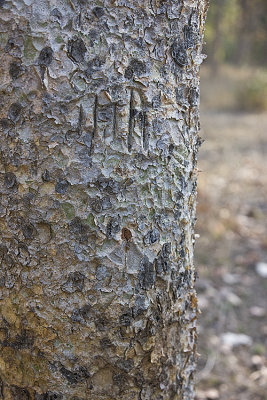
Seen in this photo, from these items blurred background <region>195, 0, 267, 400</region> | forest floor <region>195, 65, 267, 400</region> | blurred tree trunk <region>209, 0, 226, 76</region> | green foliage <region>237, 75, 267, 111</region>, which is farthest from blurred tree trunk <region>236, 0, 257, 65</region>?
forest floor <region>195, 65, 267, 400</region>

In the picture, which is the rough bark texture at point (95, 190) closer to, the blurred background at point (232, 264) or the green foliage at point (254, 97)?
the blurred background at point (232, 264)

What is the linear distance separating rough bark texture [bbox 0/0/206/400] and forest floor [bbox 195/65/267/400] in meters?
0.52

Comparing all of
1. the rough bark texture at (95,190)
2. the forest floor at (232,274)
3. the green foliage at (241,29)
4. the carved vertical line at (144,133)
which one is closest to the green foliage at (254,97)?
the green foliage at (241,29)

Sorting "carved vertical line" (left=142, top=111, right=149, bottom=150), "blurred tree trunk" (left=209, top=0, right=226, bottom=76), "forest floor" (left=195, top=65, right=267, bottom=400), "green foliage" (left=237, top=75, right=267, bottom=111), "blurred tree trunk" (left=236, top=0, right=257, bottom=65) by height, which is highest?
"blurred tree trunk" (left=236, top=0, right=257, bottom=65)

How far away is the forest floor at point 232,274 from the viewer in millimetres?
2422

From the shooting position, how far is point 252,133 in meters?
8.26

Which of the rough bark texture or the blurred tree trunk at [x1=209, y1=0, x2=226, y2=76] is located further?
the blurred tree trunk at [x1=209, y1=0, x2=226, y2=76]

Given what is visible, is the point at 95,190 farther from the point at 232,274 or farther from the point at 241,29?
the point at 241,29

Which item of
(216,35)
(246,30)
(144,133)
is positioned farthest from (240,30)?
(144,133)

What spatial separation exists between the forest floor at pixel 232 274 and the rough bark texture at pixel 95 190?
52cm

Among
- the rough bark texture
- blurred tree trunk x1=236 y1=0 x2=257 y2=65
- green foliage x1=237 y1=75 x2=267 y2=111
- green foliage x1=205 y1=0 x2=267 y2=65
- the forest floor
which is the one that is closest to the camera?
the rough bark texture

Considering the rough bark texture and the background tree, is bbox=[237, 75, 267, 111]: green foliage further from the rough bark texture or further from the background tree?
the rough bark texture

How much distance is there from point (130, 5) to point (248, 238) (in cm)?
324

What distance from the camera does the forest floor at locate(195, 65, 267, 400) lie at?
7.95 feet
